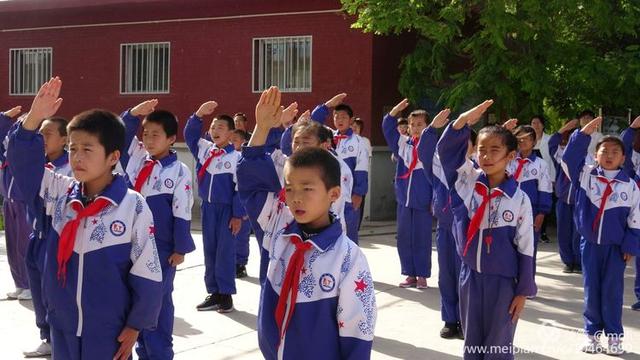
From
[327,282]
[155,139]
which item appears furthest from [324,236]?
[155,139]

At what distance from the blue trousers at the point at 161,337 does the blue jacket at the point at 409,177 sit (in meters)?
3.59

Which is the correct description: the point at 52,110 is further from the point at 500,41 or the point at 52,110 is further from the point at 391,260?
the point at 500,41

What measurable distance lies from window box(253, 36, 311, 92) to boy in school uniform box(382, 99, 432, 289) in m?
6.93

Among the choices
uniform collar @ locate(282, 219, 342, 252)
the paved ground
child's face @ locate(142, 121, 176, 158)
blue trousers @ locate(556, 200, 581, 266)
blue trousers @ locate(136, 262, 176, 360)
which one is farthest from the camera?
blue trousers @ locate(556, 200, 581, 266)

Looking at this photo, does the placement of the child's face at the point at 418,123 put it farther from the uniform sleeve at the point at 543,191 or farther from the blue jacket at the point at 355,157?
the uniform sleeve at the point at 543,191

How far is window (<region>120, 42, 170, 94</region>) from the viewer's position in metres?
16.4

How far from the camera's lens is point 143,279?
137 inches

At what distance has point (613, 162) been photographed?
19.7ft

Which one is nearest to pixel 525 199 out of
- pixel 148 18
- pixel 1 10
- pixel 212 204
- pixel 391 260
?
pixel 212 204

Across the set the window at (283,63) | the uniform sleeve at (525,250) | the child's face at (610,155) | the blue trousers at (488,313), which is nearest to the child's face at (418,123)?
the child's face at (610,155)

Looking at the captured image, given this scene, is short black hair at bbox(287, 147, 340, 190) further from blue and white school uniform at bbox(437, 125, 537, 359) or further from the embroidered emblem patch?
blue and white school uniform at bbox(437, 125, 537, 359)

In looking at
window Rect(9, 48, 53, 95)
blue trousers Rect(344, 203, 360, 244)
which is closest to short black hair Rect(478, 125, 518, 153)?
blue trousers Rect(344, 203, 360, 244)

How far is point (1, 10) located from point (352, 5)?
29.4 feet

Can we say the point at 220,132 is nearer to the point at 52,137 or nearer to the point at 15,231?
the point at 15,231
